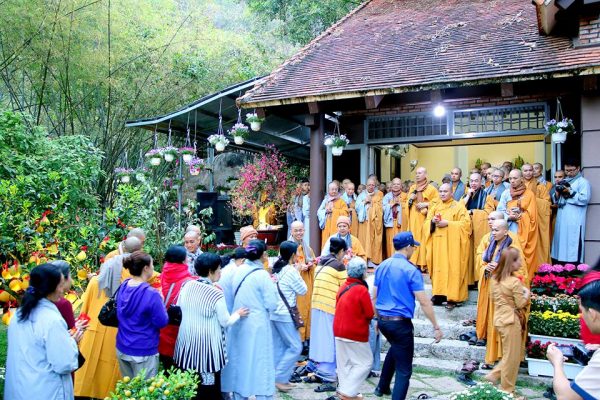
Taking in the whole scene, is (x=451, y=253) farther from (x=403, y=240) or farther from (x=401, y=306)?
(x=401, y=306)

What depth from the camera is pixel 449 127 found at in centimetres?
1084

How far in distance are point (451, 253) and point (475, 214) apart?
85 centimetres

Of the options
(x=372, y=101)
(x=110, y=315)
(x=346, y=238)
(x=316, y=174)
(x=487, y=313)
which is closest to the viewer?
(x=110, y=315)

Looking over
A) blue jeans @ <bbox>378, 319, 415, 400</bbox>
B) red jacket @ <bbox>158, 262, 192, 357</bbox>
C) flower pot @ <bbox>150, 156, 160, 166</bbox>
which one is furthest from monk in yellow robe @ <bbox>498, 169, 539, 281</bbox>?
flower pot @ <bbox>150, 156, 160, 166</bbox>

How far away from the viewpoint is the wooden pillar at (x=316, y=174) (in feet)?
33.4

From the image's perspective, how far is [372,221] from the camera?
34.0ft

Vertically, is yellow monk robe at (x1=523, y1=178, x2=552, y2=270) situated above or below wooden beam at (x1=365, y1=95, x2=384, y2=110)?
below

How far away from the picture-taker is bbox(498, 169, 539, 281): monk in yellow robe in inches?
320

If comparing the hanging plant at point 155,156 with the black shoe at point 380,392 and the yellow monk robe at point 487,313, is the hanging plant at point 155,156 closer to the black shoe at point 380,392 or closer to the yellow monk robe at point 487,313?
the yellow monk robe at point 487,313

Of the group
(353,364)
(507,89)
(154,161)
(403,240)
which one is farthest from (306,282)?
(154,161)

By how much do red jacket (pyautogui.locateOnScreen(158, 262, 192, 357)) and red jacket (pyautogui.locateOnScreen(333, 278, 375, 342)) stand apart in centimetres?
159

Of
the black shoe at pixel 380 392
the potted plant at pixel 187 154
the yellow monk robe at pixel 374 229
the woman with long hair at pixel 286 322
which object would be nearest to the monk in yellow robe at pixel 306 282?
the woman with long hair at pixel 286 322

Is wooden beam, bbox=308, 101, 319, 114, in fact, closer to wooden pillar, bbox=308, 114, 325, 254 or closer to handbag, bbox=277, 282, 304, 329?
wooden pillar, bbox=308, 114, 325, 254

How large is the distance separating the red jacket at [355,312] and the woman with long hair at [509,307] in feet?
5.03
